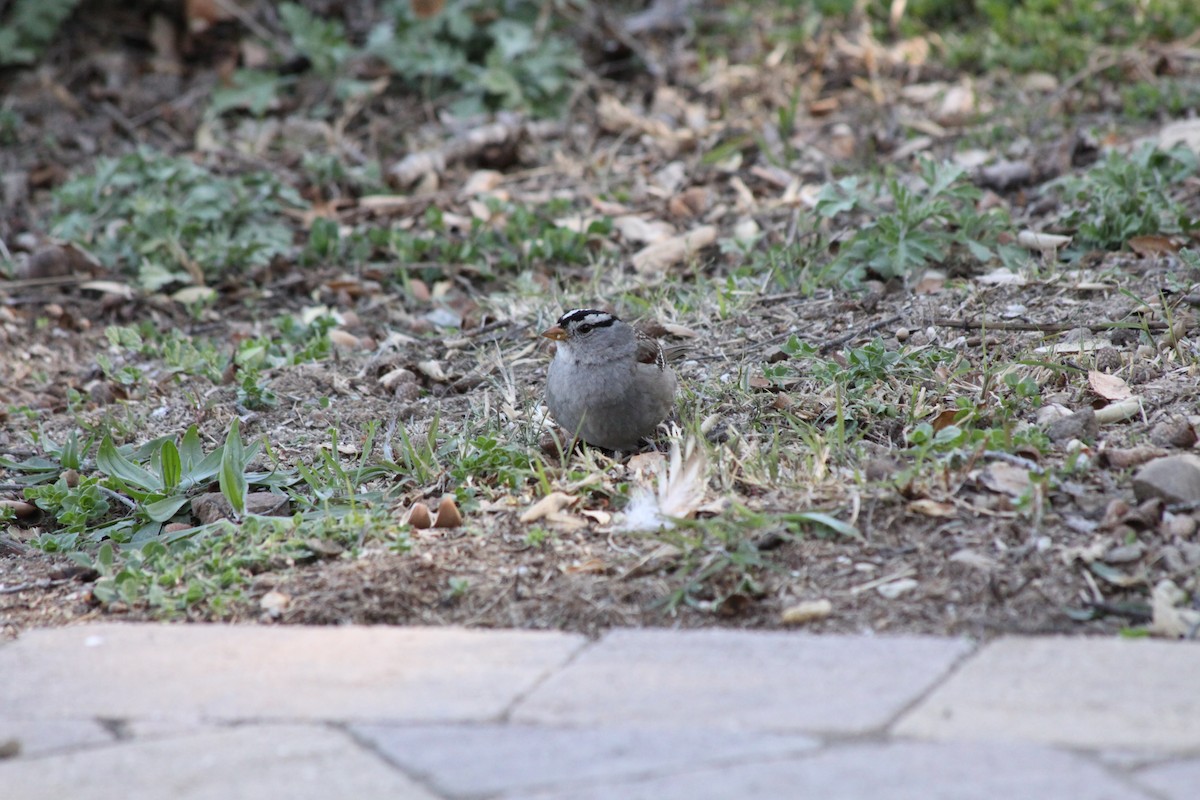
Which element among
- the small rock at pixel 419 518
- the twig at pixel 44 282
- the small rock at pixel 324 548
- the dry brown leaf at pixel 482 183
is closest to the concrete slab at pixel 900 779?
the small rock at pixel 324 548

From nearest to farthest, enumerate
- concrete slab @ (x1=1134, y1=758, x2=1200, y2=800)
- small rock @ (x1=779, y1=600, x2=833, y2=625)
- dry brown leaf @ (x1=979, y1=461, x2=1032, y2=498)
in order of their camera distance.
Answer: concrete slab @ (x1=1134, y1=758, x2=1200, y2=800)
small rock @ (x1=779, y1=600, x2=833, y2=625)
dry brown leaf @ (x1=979, y1=461, x2=1032, y2=498)

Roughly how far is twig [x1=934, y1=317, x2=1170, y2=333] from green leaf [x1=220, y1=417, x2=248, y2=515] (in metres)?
2.47

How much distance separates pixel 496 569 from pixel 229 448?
45.1 inches

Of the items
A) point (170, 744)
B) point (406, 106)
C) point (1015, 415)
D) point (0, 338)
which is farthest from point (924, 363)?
point (406, 106)

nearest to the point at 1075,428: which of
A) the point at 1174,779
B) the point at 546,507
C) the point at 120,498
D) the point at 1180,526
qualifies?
the point at 1180,526

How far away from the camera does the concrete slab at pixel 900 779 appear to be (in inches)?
83.5

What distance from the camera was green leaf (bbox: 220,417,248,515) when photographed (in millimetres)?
3926

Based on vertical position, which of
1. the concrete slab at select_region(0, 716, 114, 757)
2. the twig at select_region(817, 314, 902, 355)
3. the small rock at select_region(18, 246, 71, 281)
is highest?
the small rock at select_region(18, 246, 71, 281)

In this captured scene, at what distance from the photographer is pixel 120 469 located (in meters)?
4.24

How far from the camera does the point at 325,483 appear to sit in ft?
13.6

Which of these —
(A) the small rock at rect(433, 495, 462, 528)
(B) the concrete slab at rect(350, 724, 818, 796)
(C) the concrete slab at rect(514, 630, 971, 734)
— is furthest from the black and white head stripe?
(B) the concrete slab at rect(350, 724, 818, 796)

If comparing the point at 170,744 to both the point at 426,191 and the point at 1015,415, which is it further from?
the point at 426,191

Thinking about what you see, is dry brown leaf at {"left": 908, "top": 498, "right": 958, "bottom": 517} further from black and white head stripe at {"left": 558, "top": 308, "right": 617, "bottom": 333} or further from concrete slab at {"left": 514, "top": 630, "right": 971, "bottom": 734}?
black and white head stripe at {"left": 558, "top": 308, "right": 617, "bottom": 333}

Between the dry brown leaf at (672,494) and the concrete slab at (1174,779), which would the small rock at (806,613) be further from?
the concrete slab at (1174,779)
